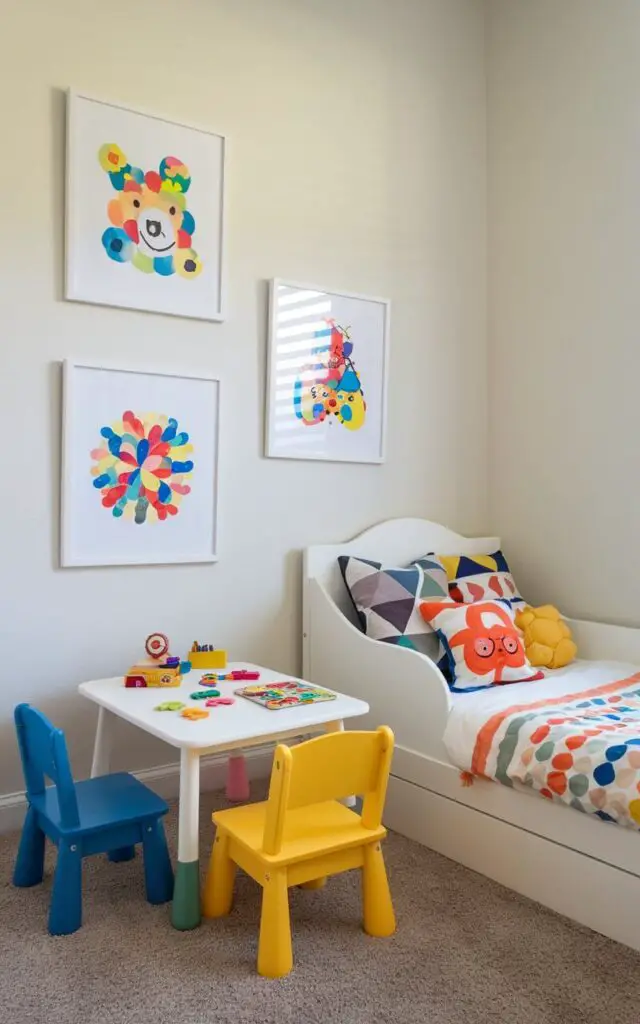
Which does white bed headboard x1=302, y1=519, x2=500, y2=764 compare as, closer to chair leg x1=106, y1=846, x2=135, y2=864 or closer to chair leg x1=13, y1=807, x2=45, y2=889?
chair leg x1=106, y1=846, x2=135, y2=864

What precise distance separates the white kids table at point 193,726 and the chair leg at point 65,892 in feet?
0.66

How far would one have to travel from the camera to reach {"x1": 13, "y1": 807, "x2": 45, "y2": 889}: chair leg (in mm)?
1818

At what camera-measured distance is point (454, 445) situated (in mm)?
3086

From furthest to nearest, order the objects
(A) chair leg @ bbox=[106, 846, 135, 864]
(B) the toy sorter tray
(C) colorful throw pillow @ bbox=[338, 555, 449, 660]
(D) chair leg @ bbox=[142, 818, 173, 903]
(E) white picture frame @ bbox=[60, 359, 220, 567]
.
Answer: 1. (C) colorful throw pillow @ bbox=[338, 555, 449, 660]
2. (E) white picture frame @ bbox=[60, 359, 220, 567]
3. (A) chair leg @ bbox=[106, 846, 135, 864]
4. (B) the toy sorter tray
5. (D) chair leg @ bbox=[142, 818, 173, 903]

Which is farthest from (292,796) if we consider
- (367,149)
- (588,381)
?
(367,149)

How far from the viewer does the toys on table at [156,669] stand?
79.1 inches

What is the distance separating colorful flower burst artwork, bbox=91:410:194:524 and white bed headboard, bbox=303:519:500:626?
0.50 meters

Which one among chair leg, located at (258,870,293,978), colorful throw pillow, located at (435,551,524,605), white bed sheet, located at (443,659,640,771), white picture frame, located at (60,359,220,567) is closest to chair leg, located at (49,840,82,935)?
chair leg, located at (258,870,293,978)

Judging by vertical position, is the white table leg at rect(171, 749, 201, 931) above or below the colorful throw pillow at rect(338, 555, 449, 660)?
below

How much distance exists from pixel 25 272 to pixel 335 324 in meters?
1.01

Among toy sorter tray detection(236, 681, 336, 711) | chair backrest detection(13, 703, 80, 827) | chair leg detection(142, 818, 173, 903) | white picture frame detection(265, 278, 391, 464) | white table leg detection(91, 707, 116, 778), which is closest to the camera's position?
chair backrest detection(13, 703, 80, 827)

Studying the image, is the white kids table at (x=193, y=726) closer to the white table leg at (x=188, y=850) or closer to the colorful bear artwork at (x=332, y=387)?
the white table leg at (x=188, y=850)

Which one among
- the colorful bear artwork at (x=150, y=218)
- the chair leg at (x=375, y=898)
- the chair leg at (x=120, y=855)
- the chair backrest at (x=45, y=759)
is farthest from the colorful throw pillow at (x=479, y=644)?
the colorful bear artwork at (x=150, y=218)

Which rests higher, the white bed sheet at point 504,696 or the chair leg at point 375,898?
the white bed sheet at point 504,696
